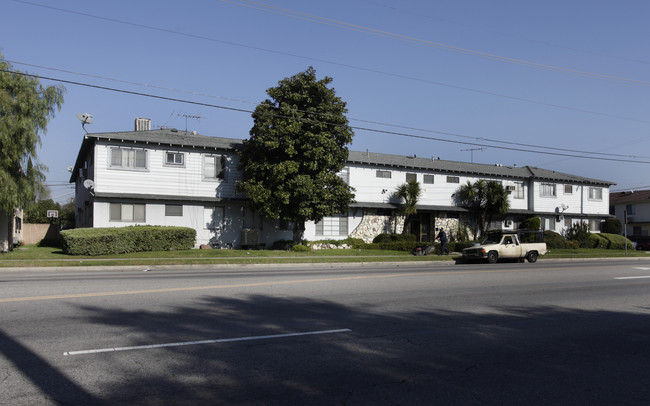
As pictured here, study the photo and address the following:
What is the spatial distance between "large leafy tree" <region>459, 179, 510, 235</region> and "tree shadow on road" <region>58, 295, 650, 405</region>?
93.9 feet

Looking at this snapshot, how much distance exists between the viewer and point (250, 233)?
96.1ft

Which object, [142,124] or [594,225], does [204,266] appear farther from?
[594,225]

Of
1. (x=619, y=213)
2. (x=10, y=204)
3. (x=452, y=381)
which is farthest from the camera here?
(x=619, y=213)

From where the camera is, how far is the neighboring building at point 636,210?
57.8 m

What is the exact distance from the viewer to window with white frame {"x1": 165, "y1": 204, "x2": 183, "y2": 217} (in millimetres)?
28359

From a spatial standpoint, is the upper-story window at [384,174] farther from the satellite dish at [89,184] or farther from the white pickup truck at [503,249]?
the satellite dish at [89,184]

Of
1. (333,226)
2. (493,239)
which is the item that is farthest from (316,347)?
(333,226)

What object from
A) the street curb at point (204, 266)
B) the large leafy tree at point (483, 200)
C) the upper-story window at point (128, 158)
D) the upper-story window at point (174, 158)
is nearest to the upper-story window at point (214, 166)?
the upper-story window at point (174, 158)

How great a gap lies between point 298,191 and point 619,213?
2052 inches

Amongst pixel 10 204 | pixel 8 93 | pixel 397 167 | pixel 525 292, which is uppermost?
pixel 8 93

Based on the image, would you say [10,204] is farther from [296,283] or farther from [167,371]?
[167,371]

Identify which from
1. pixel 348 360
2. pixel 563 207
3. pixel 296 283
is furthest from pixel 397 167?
pixel 348 360

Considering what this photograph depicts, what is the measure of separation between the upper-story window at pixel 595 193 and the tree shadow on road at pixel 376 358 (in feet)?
132

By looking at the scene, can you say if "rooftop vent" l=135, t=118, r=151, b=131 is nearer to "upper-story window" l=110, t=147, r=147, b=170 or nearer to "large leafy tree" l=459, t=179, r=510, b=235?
"upper-story window" l=110, t=147, r=147, b=170
